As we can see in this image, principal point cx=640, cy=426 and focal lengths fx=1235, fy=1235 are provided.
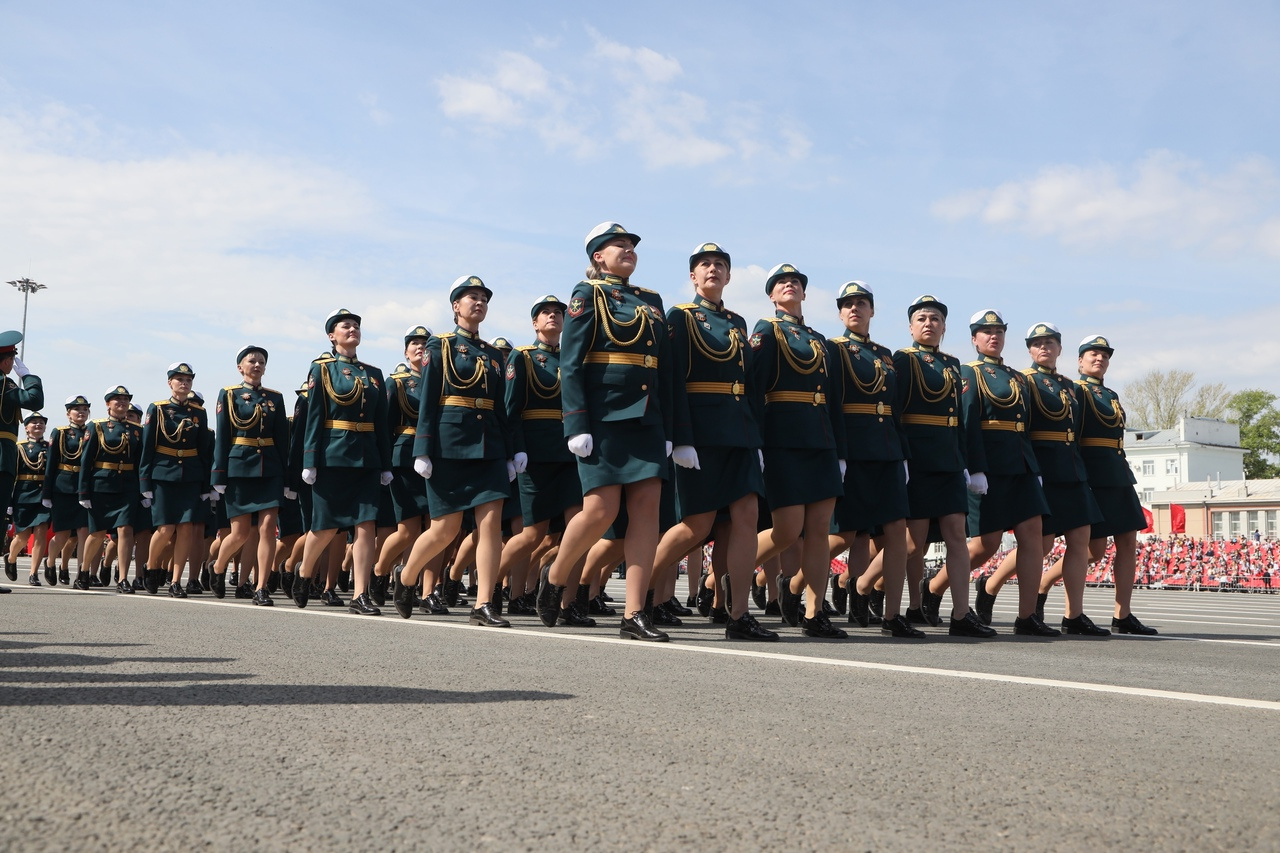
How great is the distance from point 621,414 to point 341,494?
3.99 meters

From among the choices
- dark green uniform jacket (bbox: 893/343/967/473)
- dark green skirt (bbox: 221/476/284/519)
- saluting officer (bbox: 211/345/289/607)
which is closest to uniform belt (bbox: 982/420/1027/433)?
dark green uniform jacket (bbox: 893/343/967/473)

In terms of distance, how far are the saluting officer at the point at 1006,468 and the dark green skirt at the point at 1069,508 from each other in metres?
0.23

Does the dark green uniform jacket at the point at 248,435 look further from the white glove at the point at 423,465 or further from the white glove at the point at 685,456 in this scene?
the white glove at the point at 685,456

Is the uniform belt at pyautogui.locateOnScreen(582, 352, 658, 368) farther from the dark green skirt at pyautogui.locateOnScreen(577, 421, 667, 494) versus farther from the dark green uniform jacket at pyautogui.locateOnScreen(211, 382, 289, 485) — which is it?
the dark green uniform jacket at pyautogui.locateOnScreen(211, 382, 289, 485)

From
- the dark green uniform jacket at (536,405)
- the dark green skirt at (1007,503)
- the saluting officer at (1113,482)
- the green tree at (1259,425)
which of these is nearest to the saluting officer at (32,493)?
the dark green uniform jacket at (536,405)

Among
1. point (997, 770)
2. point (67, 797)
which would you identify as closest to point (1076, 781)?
point (997, 770)

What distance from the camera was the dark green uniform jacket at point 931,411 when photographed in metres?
8.25

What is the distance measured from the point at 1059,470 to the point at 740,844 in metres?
7.13

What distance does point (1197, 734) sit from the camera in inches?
143

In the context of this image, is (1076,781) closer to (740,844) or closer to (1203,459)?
(740,844)

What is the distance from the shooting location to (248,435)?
37.9ft

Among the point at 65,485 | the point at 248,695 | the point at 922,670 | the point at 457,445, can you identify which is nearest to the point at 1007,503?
the point at 922,670

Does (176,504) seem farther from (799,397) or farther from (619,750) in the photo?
(619,750)

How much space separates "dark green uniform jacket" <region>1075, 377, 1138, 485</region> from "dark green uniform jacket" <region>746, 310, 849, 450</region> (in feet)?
8.74
